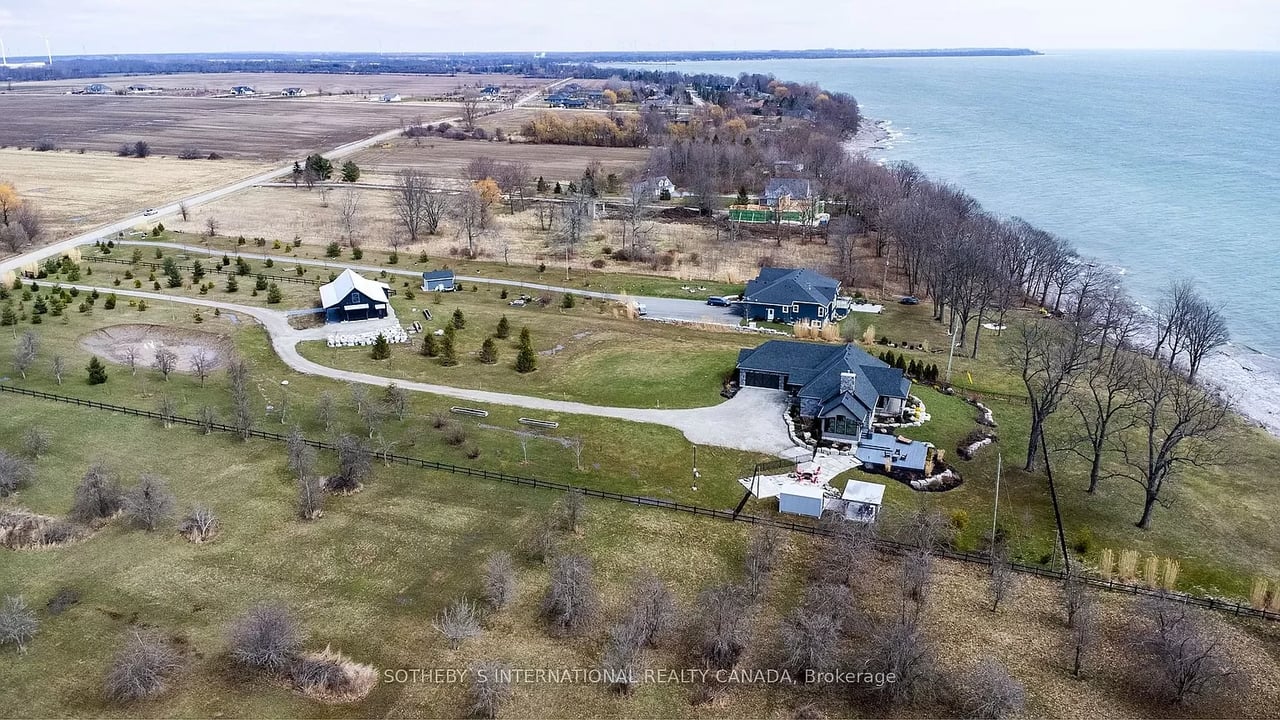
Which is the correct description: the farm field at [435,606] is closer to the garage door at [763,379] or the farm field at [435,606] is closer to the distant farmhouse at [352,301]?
the garage door at [763,379]

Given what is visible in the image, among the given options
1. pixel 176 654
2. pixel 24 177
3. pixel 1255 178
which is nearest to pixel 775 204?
pixel 1255 178

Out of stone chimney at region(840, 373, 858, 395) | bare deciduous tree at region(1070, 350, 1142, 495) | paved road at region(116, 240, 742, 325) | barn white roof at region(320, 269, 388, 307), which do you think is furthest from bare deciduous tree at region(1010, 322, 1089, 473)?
barn white roof at region(320, 269, 388, 307)

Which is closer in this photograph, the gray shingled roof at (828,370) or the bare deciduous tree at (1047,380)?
the bare deciduous tree at (1047,380)

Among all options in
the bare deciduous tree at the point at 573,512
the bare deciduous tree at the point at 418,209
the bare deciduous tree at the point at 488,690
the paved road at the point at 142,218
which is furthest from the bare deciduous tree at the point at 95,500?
the bare deciduous tree at the point at 418,209

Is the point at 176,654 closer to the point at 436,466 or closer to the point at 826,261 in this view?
the point at 436,466

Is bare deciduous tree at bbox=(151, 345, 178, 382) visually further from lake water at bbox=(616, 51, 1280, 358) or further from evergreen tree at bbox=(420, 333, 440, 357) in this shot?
lake water at bbox=(616, 51, 1280, 358)

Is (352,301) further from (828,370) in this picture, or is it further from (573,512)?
(828,370)
